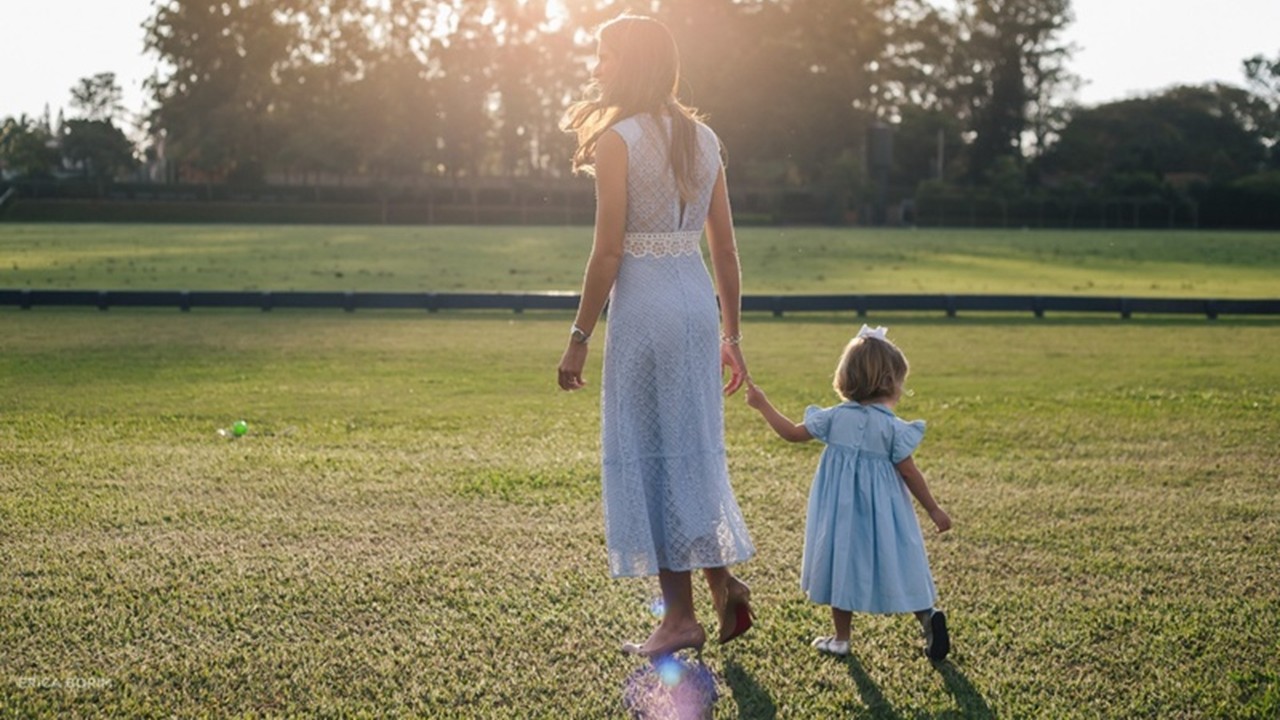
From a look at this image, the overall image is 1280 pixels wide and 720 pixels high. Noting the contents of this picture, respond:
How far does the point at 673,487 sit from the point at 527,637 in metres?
0.71

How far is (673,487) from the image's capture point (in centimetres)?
433

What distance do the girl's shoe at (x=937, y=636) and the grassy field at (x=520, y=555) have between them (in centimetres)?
6

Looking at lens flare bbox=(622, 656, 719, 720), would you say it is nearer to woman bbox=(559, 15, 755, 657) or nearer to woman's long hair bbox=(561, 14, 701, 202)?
woman bbox=(559, 15, 755, 657)

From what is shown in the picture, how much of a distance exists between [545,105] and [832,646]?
67.5m

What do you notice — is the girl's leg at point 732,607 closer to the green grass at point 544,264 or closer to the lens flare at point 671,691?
the lens flare at point 671,691

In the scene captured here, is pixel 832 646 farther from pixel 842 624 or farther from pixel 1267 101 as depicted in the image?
pixel 1267 101

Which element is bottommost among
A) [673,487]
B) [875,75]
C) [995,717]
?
[995,717]

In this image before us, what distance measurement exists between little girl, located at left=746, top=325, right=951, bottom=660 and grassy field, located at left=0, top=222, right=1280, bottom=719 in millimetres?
213

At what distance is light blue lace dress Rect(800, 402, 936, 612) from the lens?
423cm

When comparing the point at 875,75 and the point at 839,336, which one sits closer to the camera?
the point at 839,336

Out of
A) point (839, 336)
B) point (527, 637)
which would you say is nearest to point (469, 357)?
point (839, 336)

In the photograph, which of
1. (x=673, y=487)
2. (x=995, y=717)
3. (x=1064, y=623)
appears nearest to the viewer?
(x=995, y=717)

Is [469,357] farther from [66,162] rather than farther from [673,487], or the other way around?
[66,162]

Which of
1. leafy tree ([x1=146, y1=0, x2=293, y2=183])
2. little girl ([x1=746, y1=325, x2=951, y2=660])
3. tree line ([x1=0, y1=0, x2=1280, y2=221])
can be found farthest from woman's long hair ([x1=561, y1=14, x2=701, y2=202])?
leafy tree ([x1=146, y1=0, x2=293, y2=183])
